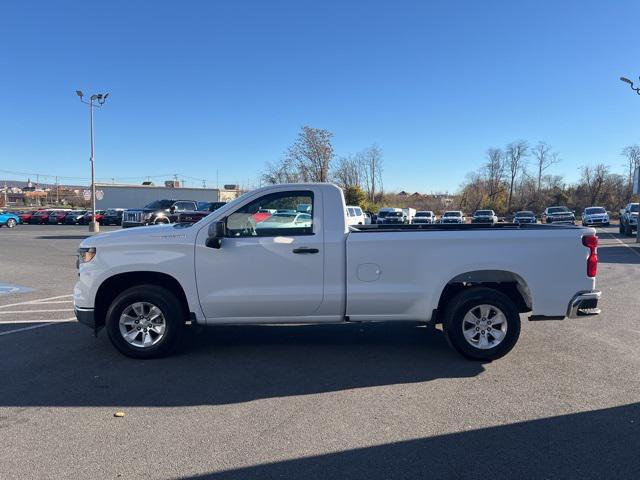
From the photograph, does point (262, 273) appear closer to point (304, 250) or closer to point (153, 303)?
point (304, 250)

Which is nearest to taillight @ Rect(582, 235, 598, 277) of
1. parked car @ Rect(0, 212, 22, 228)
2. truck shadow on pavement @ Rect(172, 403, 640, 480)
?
truck shadow on pavement @ Rect(172, 403, 640, 480)

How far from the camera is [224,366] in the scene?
5.59m

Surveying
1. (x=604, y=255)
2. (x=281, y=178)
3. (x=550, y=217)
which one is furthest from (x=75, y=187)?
(x=604, y=255)

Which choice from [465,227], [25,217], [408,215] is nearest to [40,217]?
[25,217]

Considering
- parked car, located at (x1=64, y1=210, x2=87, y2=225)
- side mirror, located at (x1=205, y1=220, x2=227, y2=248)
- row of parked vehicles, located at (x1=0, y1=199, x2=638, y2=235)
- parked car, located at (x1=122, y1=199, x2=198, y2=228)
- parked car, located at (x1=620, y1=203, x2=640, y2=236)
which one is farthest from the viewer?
parked car, located at (x1=64, y1=210, x2=87, y2=225)

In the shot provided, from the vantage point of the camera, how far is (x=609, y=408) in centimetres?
443

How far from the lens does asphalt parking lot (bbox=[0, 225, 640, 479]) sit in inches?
138

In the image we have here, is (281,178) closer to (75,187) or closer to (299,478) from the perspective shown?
(299,478)

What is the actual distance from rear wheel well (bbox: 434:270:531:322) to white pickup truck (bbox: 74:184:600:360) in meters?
0.02

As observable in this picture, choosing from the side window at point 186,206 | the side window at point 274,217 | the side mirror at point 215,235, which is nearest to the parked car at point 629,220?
the side window at point 186,206

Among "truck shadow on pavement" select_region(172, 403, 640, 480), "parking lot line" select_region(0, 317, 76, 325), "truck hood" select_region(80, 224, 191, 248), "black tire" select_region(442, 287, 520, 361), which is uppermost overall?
"truck hood" select_region(80, 224, 191, 248)

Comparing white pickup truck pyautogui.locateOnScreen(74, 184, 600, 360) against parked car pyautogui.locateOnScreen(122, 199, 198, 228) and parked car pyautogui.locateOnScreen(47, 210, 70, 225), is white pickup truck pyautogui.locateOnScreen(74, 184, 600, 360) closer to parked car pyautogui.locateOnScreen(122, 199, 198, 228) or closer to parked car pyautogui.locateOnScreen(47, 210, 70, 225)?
parked car pyautogui.locateOnScreen(122, 199, 198, 228)

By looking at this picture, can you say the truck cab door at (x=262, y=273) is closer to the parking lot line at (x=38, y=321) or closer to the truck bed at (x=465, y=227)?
the truck bed at (x=465, y=227)

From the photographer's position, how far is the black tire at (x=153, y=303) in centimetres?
564
